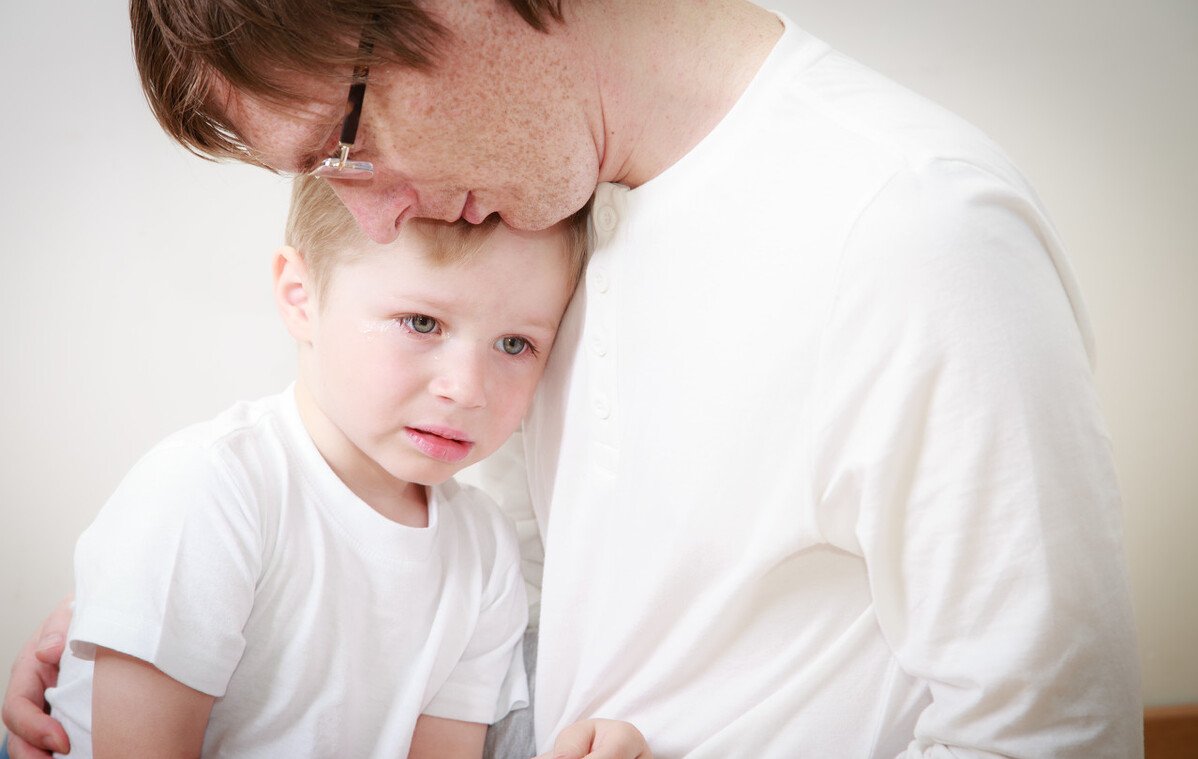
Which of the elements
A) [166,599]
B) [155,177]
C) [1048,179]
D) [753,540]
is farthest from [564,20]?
[1048,179]

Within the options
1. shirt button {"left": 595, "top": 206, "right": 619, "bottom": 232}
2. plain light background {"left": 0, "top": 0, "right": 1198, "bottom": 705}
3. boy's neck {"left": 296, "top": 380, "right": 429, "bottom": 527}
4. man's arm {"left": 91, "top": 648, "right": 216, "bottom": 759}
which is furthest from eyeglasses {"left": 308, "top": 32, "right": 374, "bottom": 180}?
plain light background {"left": 0, "top": 0, "right": 1198, "bottom": 705}

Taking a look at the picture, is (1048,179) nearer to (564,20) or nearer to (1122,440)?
(1122,440)

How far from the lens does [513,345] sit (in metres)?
1.15

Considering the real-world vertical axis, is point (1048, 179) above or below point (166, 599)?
above

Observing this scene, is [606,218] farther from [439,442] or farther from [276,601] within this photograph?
[276,601]

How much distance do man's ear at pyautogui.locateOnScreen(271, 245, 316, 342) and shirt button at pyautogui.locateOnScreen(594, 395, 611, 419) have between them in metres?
0.36

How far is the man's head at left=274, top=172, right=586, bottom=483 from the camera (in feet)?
3.51

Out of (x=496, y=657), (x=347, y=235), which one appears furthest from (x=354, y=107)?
(x=496, y=657)

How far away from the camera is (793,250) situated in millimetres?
906

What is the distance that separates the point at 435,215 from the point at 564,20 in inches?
9.0

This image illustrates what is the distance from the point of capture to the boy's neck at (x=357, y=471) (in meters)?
1.19

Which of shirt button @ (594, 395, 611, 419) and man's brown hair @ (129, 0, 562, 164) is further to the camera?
shirt button @ (594, 395, 611, 419)

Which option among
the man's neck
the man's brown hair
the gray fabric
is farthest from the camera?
the gray fabric

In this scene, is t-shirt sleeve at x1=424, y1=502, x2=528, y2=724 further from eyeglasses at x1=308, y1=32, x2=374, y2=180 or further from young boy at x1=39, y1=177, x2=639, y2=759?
eyeglasses at x1=308, y1=32, x2=374, y2=180
